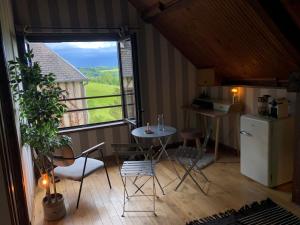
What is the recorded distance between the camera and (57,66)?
5.06m

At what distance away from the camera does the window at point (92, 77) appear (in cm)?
409

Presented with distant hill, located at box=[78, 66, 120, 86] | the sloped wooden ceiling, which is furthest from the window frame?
distant hill, located at box=[78, 66, 120, 86]

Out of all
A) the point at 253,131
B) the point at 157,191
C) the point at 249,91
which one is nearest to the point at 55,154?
the point at 157,191

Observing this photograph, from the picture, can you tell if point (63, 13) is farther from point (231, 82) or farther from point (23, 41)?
point (231, 82)

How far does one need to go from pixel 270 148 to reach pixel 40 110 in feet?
8.07

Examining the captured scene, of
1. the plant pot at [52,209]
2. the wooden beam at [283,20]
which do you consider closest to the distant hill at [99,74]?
the plant pot at [52,209]

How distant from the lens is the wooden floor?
2.50 meters

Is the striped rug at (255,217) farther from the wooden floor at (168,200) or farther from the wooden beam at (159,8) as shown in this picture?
the wooden beam at (159,8)

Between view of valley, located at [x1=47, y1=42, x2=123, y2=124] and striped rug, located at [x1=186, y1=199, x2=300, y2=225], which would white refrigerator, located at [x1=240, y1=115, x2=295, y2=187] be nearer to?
striped rug, located at [x1=186, y1=199, x2=300, y2=225]

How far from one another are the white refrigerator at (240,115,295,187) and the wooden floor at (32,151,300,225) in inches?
6.6

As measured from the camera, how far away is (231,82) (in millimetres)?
4121

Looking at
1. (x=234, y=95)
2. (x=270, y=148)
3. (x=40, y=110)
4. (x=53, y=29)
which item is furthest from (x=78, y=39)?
(x=270, y=148)

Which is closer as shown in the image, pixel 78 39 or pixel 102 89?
pixel 78 39

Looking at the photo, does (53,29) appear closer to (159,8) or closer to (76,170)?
(159,8)
